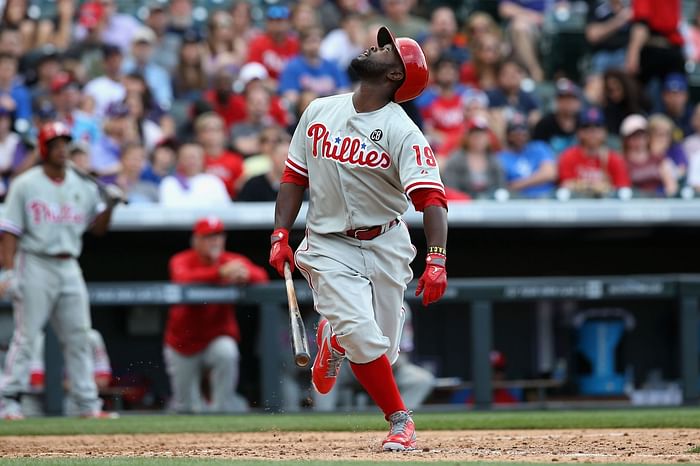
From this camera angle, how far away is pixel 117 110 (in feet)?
32.6

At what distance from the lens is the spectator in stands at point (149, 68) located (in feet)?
35.5

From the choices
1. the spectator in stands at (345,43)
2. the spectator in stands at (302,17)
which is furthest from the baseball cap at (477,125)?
the spectator in stands at (302,17)

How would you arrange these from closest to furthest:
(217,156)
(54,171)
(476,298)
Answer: (54,171) < (476,298) < (217,156)

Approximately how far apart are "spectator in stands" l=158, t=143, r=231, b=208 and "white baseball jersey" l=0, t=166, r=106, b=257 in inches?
50.5

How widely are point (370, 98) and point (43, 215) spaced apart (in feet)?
10.9

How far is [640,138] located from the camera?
10.1 metres

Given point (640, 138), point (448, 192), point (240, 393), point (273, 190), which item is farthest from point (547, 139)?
point (240, 393)

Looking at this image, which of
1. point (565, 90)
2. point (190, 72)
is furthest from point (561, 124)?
point (190, 72)

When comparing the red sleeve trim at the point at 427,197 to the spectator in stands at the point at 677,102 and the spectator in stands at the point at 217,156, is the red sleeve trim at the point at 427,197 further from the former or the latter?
the spectator in stands at the point at 677,102

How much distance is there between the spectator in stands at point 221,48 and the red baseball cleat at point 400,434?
249 inches

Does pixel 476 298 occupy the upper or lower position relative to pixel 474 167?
lower

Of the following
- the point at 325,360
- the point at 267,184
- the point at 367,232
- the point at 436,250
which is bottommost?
the point at 325,360

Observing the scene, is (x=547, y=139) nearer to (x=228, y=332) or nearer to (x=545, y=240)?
(x=545, y=240)

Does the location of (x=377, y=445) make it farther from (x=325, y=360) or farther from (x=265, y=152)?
(x=265, y=152)
